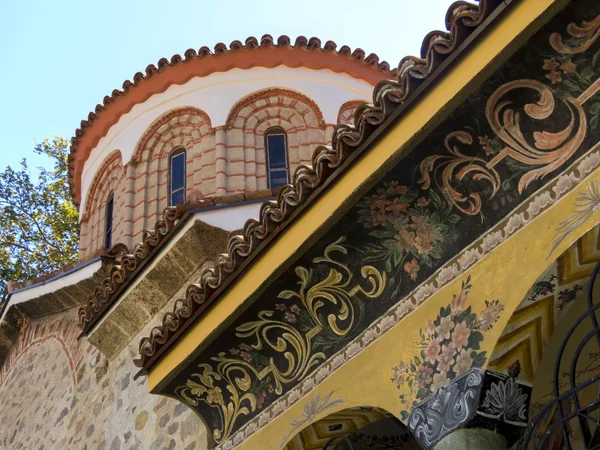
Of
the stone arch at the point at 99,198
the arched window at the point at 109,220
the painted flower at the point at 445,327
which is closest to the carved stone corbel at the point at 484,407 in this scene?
the painted flower at the point at 445,327

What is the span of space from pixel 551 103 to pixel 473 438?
1671 mm

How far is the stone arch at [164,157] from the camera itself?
1067cm

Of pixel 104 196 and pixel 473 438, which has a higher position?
pixel 104 196

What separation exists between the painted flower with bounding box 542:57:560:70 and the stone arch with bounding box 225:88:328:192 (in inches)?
246

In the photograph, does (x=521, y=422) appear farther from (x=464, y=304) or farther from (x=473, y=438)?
(x=464, y=304)

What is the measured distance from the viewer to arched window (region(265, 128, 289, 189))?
1054 cm

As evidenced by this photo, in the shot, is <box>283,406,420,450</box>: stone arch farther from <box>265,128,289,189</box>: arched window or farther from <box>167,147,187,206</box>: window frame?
<box>167,147,187,206</box>: window frame

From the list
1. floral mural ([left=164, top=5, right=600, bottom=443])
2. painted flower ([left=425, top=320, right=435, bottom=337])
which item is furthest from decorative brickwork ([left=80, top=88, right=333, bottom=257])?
painted flower ([left=425, top=320, right=435, bottom=337])

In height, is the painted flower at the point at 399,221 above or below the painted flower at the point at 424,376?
above

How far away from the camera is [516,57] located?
4.20m

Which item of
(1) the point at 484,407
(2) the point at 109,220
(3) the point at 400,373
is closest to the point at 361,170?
(3) the point at 400,373

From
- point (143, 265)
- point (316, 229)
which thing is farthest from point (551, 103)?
point (143, 265)

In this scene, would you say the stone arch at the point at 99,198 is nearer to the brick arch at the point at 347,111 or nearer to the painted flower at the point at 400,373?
the brick arch at the point at 347,111

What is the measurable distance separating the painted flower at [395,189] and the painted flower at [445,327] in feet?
2.40
